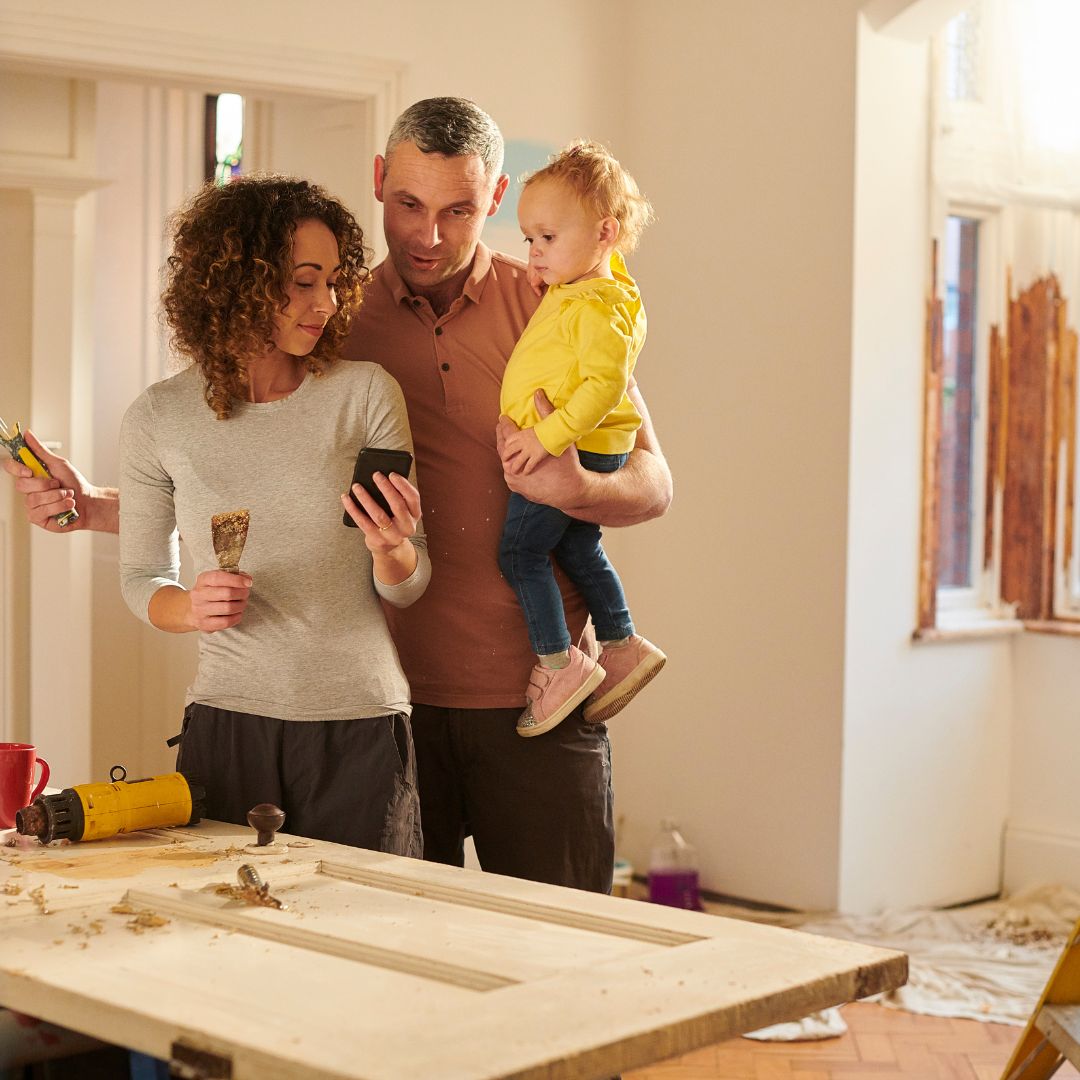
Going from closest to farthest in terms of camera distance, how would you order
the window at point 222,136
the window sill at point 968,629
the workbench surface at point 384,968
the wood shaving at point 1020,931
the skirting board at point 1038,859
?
the workbench surface at point 384,968 < the wood shaving at point 1020,931 < the window sill at point 968,629 < the skirting board at point 1038,859 < the window at point 222,136

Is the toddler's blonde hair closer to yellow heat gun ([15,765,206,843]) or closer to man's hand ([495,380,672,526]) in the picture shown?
man's hand ([495,380,672,526])

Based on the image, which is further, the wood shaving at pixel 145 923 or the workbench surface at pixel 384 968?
the wood shaving at pixel 145 923

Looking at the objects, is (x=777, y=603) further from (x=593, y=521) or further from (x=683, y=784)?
(x=593, y=521)

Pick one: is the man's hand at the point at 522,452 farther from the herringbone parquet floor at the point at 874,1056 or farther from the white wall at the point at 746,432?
the white wall at the point at 746,432

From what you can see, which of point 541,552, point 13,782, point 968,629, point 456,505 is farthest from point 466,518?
point 968,629

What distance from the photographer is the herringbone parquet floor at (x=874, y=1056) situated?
11.5ft

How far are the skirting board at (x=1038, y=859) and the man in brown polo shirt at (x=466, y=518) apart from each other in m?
2.88

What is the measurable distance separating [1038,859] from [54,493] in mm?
3632

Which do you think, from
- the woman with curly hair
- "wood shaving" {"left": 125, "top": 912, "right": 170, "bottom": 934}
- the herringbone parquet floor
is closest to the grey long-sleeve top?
the woman with curly hair

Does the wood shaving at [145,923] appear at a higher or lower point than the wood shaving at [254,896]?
lower

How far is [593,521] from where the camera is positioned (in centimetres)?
237

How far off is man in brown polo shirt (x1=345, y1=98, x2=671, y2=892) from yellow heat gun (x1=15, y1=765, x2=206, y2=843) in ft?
1.44

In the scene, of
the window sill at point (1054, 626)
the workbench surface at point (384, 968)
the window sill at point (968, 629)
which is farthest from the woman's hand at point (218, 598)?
the window sill at point (1054, 626)

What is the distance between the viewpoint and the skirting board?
479cm
